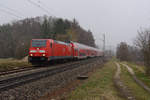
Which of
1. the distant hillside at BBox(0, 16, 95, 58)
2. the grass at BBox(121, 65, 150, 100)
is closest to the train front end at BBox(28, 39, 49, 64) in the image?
the grass at BBox(121, 65, 150, 100)

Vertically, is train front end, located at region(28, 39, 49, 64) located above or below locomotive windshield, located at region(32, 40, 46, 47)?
below

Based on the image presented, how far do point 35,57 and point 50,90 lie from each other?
9.66 meters

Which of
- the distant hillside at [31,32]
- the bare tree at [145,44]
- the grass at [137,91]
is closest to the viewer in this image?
the grass at [137,91]

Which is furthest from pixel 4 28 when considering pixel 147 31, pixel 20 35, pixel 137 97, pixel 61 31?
pixel 137 97

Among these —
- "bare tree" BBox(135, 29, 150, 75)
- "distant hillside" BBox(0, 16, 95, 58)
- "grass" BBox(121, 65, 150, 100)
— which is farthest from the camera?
"distant hillside" BBox(0, 16, 95, 58)

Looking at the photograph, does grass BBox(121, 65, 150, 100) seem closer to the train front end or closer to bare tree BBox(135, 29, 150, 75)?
bare tree BBox(135, 29, 150, 75)

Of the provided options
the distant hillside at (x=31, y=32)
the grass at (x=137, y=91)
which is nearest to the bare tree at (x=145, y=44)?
the grass at (x=137, y=91)

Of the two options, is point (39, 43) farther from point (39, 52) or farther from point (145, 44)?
point (145, 44)

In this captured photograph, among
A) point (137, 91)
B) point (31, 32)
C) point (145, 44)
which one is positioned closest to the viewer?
point (137, 91)

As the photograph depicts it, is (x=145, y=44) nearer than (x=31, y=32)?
Yes

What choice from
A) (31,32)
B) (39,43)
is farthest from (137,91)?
(31,32)

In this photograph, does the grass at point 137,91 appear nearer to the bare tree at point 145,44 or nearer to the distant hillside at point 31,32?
the bare tree at point 145,44

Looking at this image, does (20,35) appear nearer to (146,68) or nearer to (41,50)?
(41,50)

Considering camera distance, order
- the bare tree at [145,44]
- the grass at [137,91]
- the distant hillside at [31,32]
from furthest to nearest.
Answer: the distant hillside at [31,32]
the bare tree at [145,44]
the grass at [137,91]
